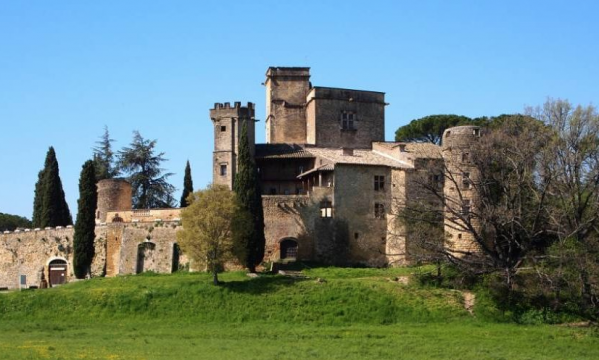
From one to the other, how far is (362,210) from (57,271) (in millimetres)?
20859

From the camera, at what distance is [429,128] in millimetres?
83688

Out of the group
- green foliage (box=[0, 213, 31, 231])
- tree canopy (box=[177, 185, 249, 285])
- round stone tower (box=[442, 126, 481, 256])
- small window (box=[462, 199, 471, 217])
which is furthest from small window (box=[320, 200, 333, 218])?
green foliage (box=[0, 213, 31, 231])

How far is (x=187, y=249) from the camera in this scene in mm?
47750

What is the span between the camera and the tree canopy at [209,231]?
155ft

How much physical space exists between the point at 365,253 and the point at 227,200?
11631 mm

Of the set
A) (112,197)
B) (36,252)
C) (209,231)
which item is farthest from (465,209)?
(36,252)

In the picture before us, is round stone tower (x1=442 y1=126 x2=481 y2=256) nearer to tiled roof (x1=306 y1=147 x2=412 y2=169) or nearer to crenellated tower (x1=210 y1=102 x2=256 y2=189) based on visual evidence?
tiled roof (x1=306 y1=147 x2=412 y2=169)

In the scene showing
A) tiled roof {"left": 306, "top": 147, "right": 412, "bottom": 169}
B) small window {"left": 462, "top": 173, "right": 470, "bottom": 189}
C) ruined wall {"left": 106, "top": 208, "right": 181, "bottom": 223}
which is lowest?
ruined wall {"left": 106, "top": 208, "right": 181, "bottom": 223}

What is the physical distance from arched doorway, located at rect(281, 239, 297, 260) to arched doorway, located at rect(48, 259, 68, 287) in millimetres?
15044

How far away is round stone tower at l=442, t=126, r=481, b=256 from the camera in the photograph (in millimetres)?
46281

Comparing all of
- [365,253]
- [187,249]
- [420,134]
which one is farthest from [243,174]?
[420,134]

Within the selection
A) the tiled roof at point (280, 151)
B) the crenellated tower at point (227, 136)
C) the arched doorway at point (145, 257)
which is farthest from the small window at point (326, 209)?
the arched doorway at point (145, 257)

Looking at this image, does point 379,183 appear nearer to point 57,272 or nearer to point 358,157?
point 358,157

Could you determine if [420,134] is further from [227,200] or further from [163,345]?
[163,345]
